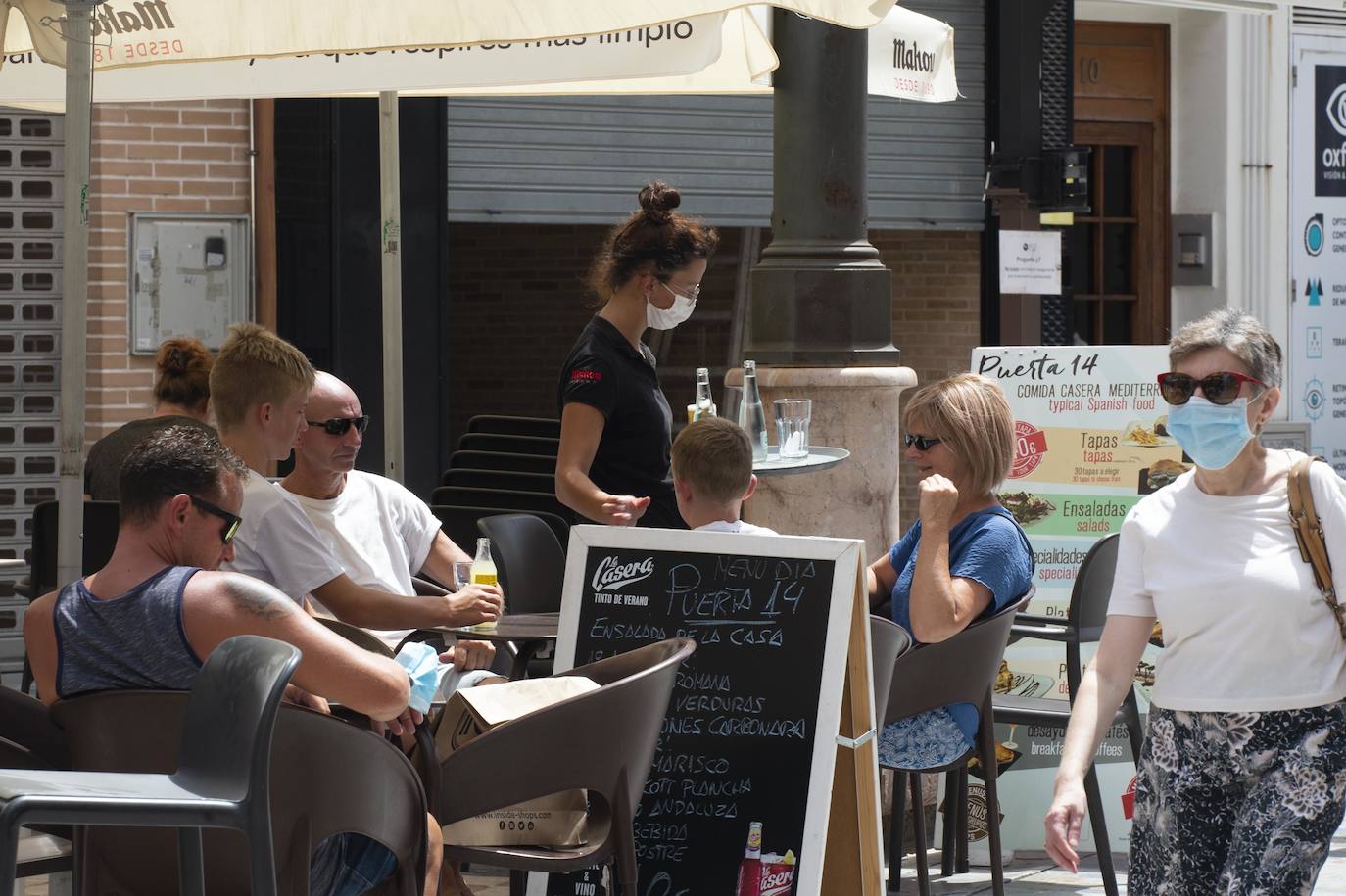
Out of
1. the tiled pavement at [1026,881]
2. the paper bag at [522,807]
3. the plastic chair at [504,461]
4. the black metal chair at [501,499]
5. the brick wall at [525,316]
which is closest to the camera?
the paper bag at [522,807]

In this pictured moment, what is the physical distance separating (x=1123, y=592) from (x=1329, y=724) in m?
0.44

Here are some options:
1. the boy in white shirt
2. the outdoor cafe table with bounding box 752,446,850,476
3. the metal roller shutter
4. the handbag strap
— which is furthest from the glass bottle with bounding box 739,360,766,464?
the metal roller shutter

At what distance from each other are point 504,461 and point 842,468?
1.60m

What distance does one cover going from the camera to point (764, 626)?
393 centimetres

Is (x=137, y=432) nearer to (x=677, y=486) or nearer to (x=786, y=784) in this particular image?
(x=677, y=486)

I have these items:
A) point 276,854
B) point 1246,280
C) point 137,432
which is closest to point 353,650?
point 276,854

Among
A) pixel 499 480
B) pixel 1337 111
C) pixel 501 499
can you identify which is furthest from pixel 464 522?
pixel 1337 111

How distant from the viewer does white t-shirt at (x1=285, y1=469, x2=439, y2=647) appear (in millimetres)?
4516

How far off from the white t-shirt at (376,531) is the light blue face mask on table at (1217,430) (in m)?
2.16

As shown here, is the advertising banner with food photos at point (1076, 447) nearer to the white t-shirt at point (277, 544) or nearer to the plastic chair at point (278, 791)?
the white t-shirt at point (277, 544)

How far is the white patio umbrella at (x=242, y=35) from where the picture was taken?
13.6ft

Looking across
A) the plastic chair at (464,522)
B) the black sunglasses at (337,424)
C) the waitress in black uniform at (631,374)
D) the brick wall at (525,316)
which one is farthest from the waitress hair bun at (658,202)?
the brick wall at (525,316)

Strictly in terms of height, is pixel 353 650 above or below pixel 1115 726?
above

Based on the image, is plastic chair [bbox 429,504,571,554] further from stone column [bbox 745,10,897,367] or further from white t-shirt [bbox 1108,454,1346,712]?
white t-shirt [bbox 1108,454,1346,712]
